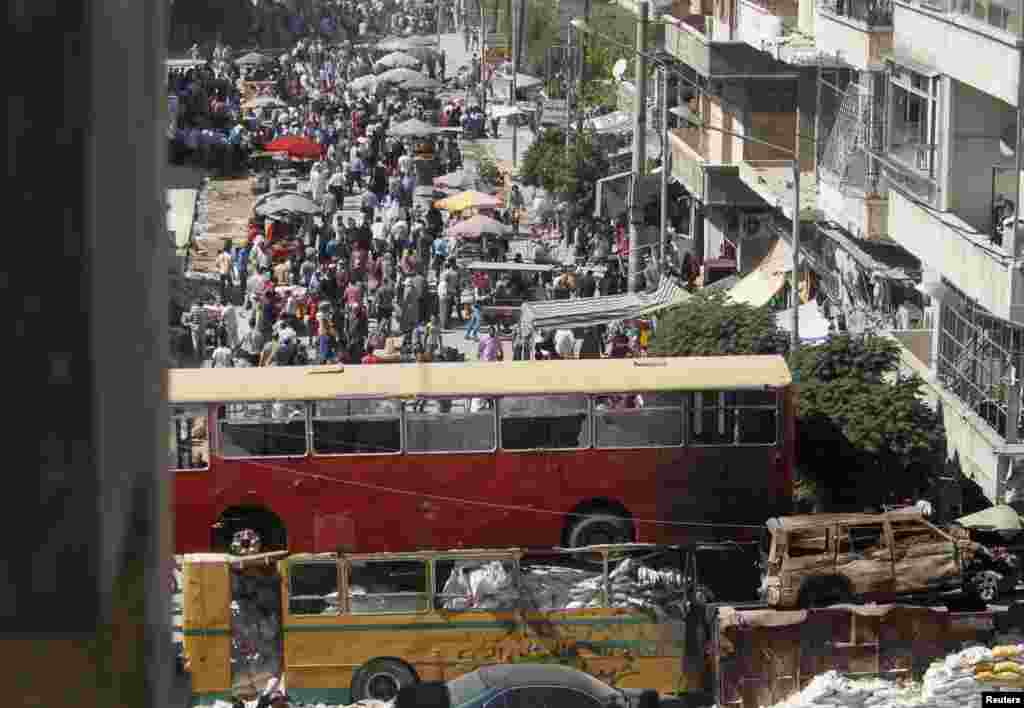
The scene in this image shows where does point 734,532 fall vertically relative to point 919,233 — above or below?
below

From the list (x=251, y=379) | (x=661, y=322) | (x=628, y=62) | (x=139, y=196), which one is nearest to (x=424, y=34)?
(x=628, y=62)

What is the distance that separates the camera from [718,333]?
25.5 m

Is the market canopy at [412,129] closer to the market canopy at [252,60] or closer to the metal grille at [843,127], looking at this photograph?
the market canopy at [252,60]

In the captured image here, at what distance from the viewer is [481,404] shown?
19719 millimetres

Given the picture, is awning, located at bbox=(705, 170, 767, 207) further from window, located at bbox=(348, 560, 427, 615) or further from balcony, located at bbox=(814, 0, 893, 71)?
window, located at bbox=(348, 560, 427, 615)

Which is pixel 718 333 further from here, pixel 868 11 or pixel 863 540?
pixel 868 11

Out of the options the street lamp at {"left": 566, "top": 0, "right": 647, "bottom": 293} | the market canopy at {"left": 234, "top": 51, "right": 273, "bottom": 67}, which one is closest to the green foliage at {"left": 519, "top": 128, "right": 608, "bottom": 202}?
the street lamp at {"left": 566, "top": 0, "right": 647, "bottom": 293}

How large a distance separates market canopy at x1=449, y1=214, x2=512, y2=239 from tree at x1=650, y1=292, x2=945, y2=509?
62.5ft

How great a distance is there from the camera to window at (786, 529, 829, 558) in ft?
58.0

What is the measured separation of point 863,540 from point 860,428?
4.47 metres

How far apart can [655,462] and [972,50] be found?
6568 mm

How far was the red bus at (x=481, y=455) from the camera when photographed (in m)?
19.7

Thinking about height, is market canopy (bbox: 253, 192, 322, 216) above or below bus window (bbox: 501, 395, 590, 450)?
above

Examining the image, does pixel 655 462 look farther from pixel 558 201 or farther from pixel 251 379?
pixel 558 201
